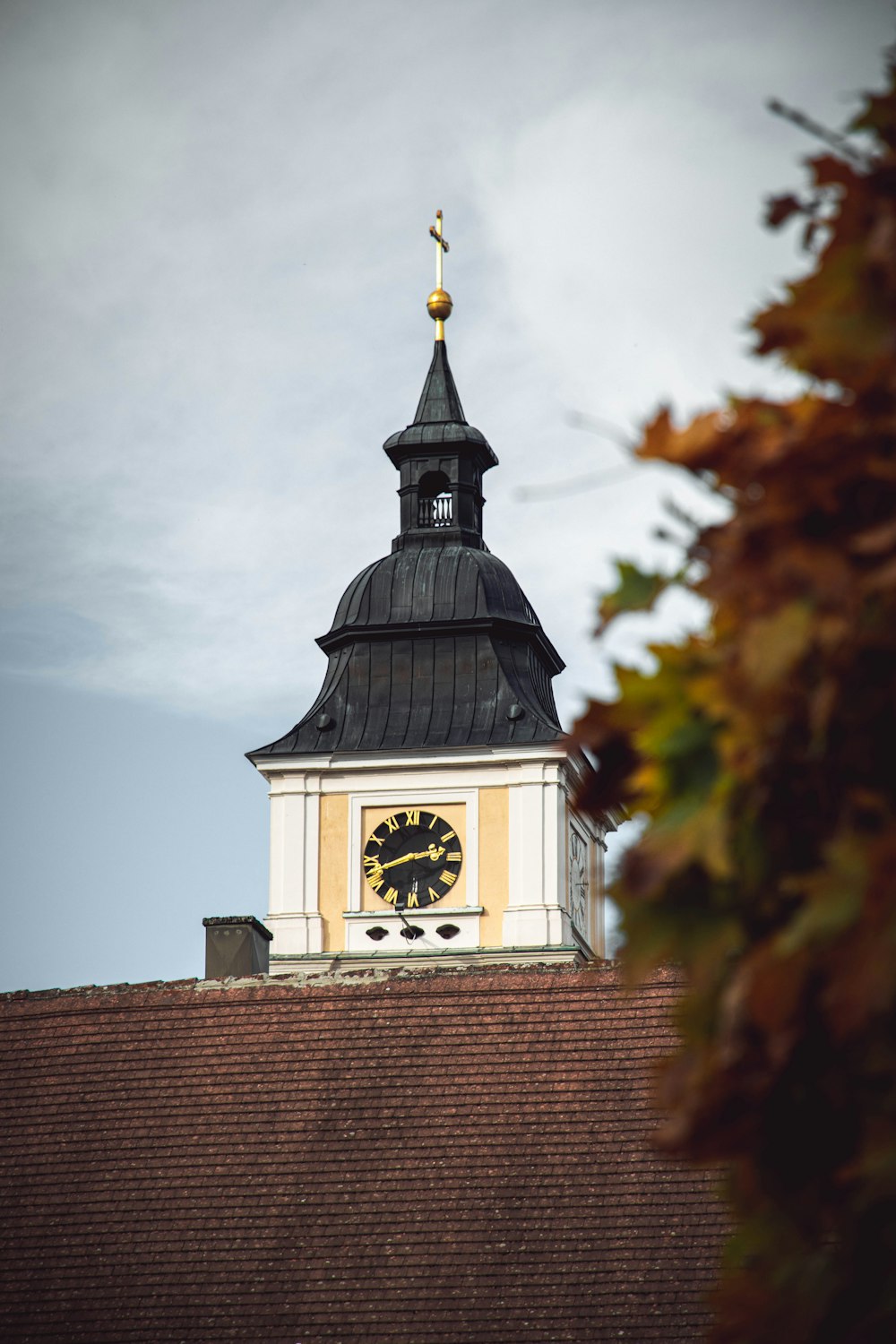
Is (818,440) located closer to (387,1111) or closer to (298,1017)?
(387,1111)

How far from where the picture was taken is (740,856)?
12.2ft

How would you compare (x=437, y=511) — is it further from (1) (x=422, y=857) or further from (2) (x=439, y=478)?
(1) (x=422, y=857)

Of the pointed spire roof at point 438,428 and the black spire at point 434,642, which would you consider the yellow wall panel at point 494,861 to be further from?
the pointed spire roof at point 438,428

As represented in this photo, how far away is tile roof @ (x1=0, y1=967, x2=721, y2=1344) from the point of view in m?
14.1

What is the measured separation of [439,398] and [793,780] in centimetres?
4880

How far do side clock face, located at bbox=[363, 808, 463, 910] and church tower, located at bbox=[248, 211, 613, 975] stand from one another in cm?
4

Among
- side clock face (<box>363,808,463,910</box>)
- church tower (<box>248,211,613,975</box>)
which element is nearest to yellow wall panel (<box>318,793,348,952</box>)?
church tower (<box>248,211,613,975</box>)

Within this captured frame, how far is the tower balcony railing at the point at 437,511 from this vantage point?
166 feet

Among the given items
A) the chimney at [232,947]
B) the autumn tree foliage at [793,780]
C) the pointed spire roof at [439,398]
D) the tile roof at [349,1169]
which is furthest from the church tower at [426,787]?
the autumn tree foliage at [793,780]

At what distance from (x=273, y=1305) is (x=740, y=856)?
11385 mm

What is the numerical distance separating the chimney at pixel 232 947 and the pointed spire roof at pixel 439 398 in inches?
1152

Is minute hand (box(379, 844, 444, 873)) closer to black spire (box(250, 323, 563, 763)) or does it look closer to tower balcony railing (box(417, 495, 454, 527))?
black spire (box(250, 323, 563, 763))

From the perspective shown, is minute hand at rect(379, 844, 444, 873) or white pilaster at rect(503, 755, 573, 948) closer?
white pilaster at rect(503, 755, 573, 948)

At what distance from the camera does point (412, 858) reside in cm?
4612
